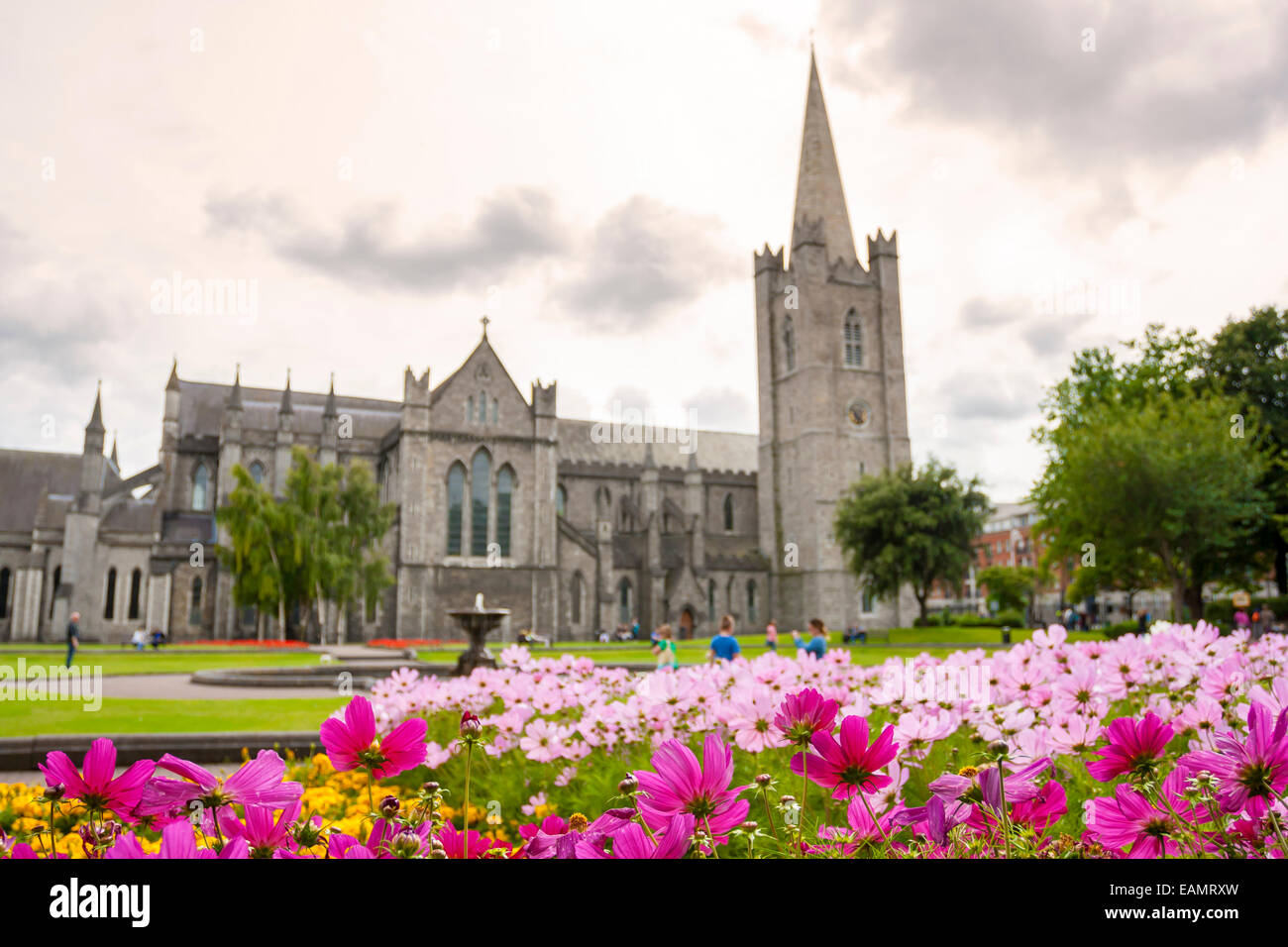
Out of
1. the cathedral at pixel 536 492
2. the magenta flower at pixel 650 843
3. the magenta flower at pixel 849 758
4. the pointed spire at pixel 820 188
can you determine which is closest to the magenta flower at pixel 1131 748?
the magenta flower at pixel 849 758

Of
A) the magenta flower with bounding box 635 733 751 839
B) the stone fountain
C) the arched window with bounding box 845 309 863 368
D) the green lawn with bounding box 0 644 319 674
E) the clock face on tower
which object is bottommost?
the green lawn with bounding box 0 644 319 674

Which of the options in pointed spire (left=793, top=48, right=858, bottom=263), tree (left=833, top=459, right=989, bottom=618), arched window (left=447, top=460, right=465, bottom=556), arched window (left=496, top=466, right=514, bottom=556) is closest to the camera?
tree (left=833, top=459, right=989, bottom=618)

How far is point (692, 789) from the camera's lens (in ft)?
4.60

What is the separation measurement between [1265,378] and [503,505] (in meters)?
36.6

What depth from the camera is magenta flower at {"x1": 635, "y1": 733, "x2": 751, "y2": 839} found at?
1383 mm

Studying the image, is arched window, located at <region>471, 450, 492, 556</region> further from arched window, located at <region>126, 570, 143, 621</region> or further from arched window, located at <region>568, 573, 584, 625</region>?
arched window, located at <region>126, 570, 143, 621</region>

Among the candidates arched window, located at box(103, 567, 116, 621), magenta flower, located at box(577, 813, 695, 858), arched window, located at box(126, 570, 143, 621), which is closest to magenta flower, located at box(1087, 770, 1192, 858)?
magenta flower, located at box(577, 813, 695, 858)

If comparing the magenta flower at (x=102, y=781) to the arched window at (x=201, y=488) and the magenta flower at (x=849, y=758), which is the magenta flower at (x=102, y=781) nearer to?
the magenta flower at (x=849, y=758)

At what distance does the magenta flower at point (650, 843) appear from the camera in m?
1.18

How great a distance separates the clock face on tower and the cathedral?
135 millimetres

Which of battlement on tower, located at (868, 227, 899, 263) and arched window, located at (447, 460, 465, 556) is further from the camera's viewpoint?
battlement on tower, located at (868, 227, 899, 263)

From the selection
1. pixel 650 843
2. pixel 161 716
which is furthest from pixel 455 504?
pixel 650 843

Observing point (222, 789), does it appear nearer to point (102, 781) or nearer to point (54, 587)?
point (102, 781)
